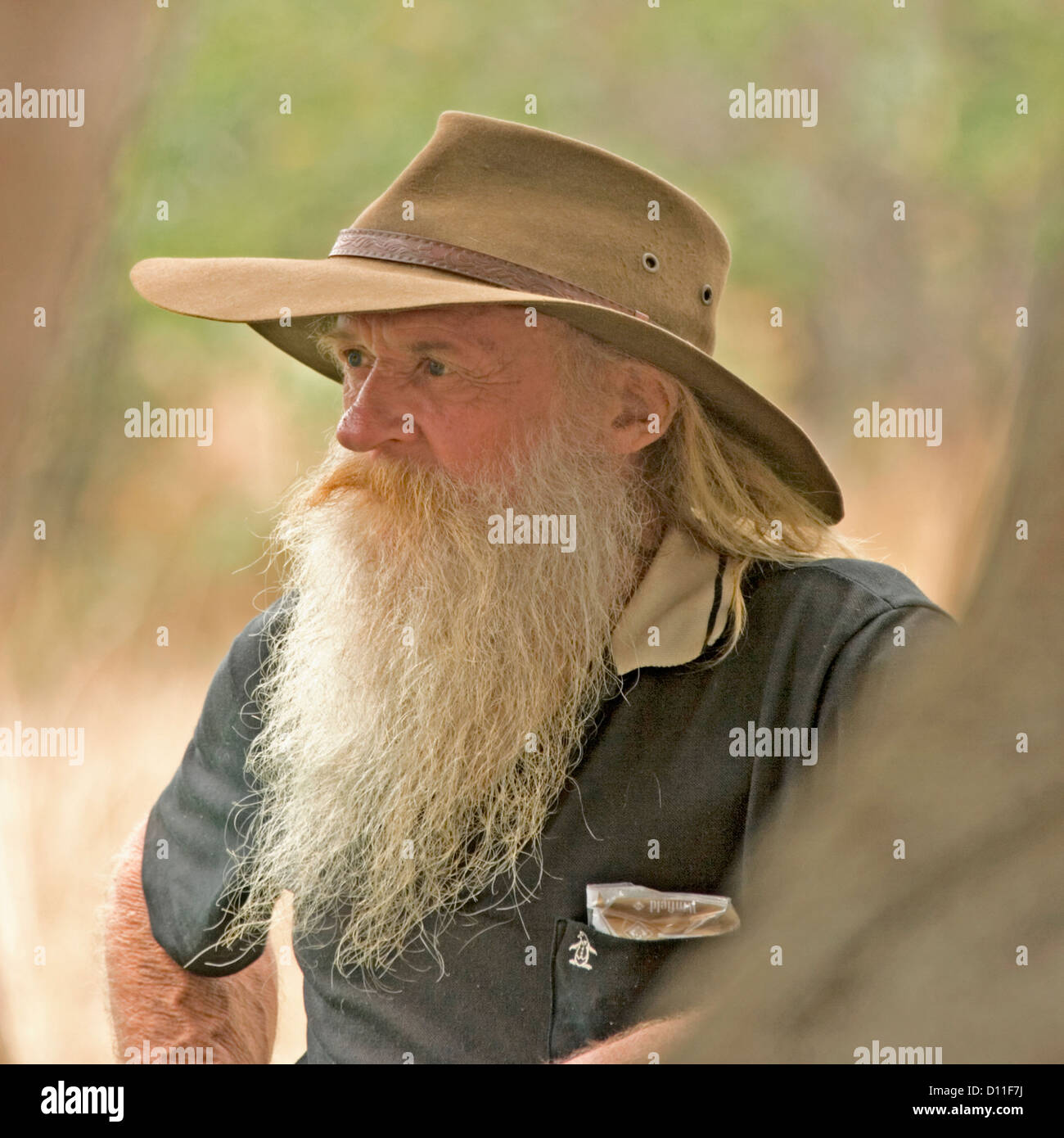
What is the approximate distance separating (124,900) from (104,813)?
1281mm

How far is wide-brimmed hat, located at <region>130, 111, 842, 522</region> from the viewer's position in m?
1.36

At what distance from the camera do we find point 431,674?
56.2 inches

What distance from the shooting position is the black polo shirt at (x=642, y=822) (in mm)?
1267

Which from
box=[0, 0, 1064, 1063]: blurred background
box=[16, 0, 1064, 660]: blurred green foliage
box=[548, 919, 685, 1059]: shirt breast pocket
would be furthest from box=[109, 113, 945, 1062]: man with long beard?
box=[16, 0, 1064, 660]: blurred green foliage

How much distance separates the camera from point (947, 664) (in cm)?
27

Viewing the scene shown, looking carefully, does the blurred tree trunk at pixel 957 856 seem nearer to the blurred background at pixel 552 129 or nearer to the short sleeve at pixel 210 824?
the short sleeve at pixel 210 824

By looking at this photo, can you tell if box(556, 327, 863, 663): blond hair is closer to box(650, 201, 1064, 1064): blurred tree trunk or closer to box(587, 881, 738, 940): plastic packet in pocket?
box(587, 881, 738, 940): plastic packet in pocket

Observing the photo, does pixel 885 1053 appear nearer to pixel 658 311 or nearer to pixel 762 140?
pixel 658 311

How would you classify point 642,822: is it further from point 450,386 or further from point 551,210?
point 551,210

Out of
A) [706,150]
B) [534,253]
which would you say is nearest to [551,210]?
[534,253]

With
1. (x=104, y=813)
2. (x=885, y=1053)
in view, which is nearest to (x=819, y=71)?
(x=104, y=813)

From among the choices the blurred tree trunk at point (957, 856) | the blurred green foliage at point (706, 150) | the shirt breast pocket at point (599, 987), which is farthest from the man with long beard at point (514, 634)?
the blurred green foliage at point (706, 150)

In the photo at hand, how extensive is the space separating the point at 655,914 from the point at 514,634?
372 mm

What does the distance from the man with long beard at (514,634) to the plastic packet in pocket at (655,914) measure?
0.05 feet
